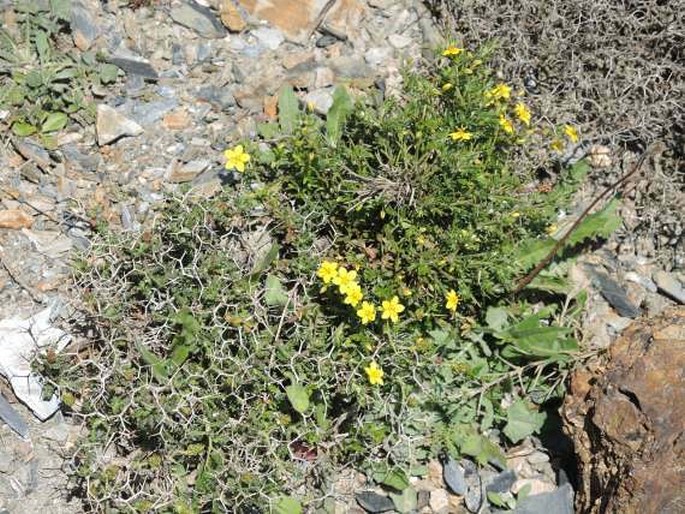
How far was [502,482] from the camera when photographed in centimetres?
473

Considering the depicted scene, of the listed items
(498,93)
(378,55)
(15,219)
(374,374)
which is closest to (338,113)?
(378,55)

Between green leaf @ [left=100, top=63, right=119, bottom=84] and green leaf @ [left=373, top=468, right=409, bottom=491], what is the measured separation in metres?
2.66

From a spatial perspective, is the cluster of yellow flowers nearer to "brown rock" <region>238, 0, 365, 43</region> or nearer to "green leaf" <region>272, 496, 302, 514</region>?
"green leaf" <region>272, 496, 302, 514</region>

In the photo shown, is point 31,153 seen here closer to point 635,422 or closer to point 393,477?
point 393,477

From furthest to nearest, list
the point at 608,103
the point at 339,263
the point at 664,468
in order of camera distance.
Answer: the point at 608,103 → the point at 339,263 → the point at 664,468

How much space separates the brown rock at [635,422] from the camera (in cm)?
412

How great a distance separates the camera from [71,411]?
14.8ft

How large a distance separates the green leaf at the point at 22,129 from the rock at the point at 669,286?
3663 mm

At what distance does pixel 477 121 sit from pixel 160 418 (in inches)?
87.3

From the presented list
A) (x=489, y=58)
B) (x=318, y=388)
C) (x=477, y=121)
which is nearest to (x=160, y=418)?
(x=318, y=388)

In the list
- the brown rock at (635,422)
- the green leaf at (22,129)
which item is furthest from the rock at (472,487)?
the green leaf at (22,129)

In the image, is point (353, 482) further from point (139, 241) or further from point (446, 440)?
point (139, 241)

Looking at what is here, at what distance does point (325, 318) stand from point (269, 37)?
195 centimetres

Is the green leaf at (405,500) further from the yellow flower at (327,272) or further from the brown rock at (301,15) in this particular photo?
the brown rock at (301,15)
